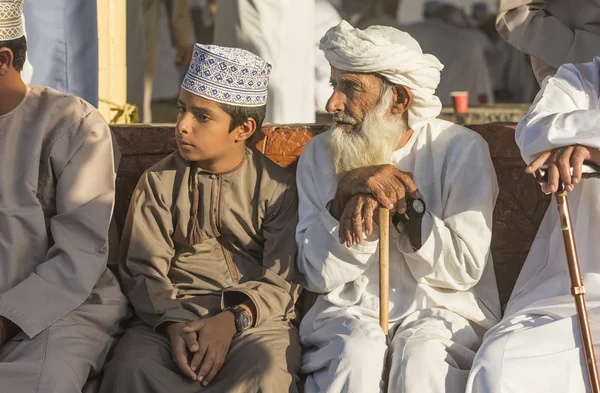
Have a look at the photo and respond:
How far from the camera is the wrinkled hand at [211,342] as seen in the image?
14.9ft

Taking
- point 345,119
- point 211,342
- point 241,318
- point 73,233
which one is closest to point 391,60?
point 345,119

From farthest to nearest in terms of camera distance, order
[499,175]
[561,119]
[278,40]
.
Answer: [278,40] → [499,175] → [561,119]

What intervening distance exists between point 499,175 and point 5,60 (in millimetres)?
2314

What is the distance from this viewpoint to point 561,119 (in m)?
4.45

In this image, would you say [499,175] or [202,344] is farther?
[499,175]

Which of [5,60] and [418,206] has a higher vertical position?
[5,60]

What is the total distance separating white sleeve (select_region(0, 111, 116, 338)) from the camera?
4.59 m

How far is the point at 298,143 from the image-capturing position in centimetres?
550

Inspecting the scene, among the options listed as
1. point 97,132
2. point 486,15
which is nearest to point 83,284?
point 97,132

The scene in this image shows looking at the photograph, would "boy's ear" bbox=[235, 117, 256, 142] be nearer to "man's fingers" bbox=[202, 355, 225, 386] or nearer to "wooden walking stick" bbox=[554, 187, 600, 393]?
"man's fingers" bbox=[202, 355, 225, 386]

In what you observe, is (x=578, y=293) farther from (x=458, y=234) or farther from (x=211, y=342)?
(x=211, y=342)

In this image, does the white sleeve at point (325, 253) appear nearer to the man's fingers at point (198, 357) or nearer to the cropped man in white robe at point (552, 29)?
the man's fingers at point (198, 357)

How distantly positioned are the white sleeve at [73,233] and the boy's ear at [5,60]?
0.38 metres

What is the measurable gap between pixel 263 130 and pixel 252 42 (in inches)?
81.4
